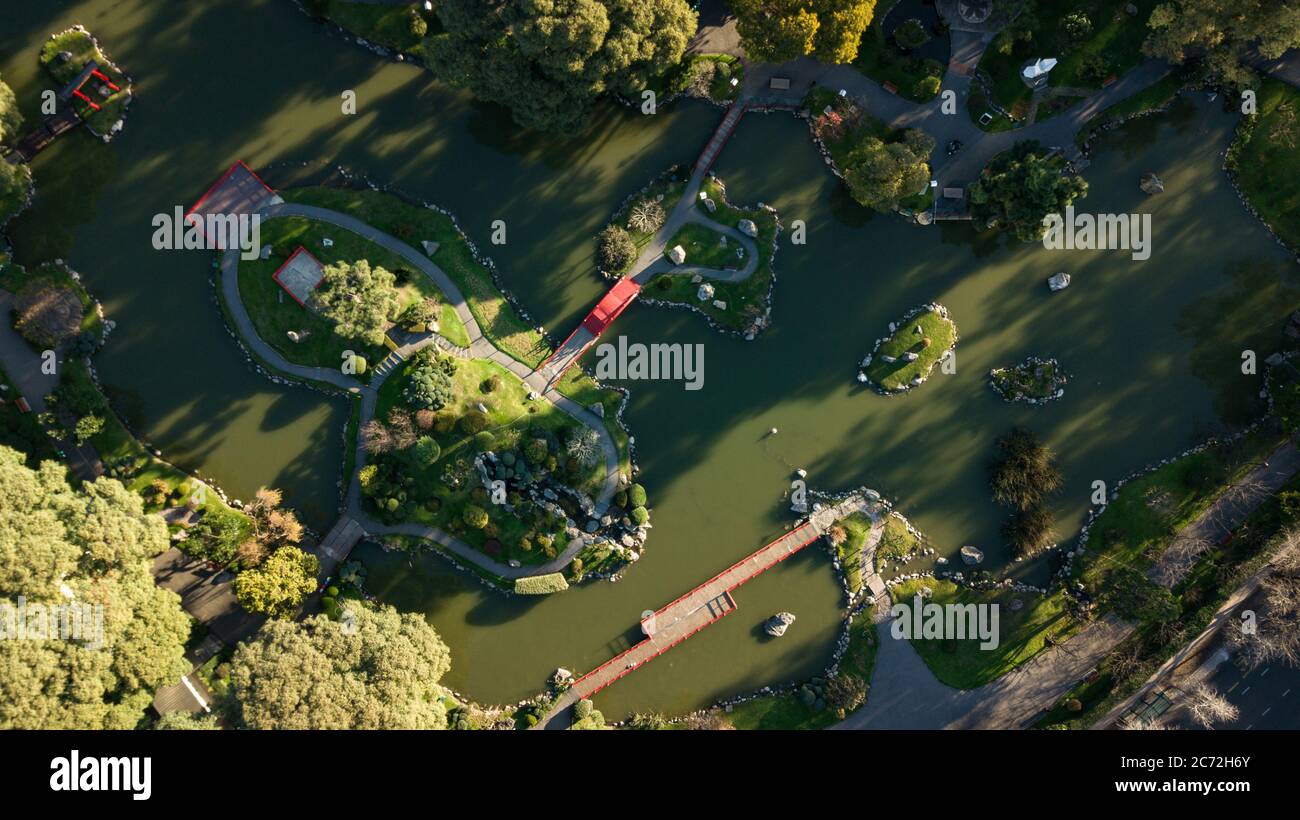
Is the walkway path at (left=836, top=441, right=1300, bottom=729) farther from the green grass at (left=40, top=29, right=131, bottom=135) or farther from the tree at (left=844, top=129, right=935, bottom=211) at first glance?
the green grass at (left=40, top=29, right=131, bottom=135)

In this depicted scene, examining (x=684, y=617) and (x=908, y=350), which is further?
(x=908, y=350)

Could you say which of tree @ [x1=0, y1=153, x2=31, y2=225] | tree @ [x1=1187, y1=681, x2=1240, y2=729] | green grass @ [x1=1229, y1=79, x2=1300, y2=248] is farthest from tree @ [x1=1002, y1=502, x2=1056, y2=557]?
tree @ [x1=0, y1=153, x2=31, y2=225]

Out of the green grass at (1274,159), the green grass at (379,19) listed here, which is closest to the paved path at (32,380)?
the green grass at (379,19)

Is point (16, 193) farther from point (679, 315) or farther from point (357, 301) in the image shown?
point (679, 315)

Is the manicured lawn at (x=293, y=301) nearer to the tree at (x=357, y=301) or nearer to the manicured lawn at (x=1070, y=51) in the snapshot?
the tree at (x=357, y=301)

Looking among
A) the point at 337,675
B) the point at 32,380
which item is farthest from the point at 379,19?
→ the point at 337,675
